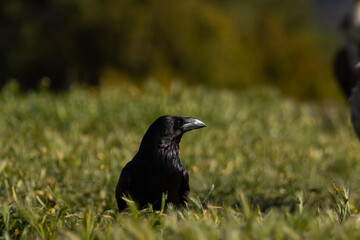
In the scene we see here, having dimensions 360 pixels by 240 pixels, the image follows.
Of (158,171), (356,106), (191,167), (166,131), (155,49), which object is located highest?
(155,49)

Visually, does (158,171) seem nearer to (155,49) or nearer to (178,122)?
(178,122)

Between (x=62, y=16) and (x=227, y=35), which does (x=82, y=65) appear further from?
(x=227, y=35)

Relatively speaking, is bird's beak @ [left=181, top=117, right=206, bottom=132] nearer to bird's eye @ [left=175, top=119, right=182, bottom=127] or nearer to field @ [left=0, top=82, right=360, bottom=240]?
bird's eye @ [left=175, top=119, right=182, bottom=127]

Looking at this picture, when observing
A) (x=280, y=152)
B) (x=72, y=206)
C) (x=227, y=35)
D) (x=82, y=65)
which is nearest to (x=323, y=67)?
(x=227, y=35)

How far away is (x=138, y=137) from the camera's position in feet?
24.2

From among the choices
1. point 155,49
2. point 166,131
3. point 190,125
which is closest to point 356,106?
point 190,125

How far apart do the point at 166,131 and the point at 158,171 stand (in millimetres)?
329

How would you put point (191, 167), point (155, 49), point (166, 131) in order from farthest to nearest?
point (155, 49) → point (191, 167) → point (166, 131)

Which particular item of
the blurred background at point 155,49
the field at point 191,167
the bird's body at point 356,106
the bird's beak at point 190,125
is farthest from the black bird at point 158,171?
the blurred background at point 155,49

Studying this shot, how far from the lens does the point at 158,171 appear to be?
3.48 meters

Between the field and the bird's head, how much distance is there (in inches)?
17.3

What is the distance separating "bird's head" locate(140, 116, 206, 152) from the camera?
11.8ft

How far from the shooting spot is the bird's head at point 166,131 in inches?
142

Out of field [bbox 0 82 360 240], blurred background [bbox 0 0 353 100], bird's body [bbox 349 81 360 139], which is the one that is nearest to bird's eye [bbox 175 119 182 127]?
field [bbox 0 82 360 240]
